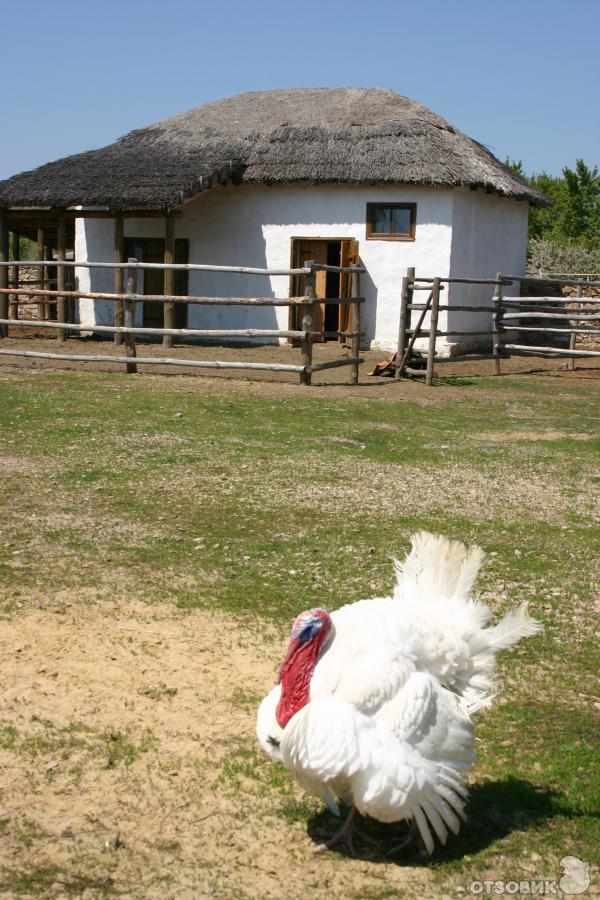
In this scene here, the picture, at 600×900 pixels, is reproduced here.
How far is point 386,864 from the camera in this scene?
11.2ft

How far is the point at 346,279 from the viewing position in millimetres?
21297

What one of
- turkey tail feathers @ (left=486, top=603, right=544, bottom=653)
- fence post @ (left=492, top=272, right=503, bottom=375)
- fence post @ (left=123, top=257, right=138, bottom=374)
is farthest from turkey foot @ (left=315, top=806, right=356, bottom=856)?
fence post @ (left=492, top=272, right=503, bottom=375)

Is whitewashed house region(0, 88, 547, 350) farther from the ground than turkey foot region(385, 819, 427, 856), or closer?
farther from the ground

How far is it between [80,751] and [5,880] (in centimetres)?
84

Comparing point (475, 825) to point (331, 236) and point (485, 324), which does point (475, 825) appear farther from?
point (485, 324)

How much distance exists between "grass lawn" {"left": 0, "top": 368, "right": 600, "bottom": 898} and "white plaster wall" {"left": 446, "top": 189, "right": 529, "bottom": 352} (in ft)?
32.5

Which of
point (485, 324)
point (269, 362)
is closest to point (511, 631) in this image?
point (269, 362)

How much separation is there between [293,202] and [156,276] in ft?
12.4

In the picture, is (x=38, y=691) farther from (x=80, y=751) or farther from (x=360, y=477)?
(x=360, y=477)

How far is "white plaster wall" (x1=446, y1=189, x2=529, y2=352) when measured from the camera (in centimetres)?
2038

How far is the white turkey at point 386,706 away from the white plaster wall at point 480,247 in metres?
17.0

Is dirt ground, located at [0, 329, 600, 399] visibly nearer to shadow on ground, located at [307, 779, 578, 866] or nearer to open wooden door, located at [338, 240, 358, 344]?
open wooden door, located at [338, 240, 358, 344]

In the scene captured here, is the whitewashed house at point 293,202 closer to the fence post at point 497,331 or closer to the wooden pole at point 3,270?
the wooden pole at point 3,270

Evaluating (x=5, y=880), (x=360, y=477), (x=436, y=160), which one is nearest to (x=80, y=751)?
(x=5, y=880)
